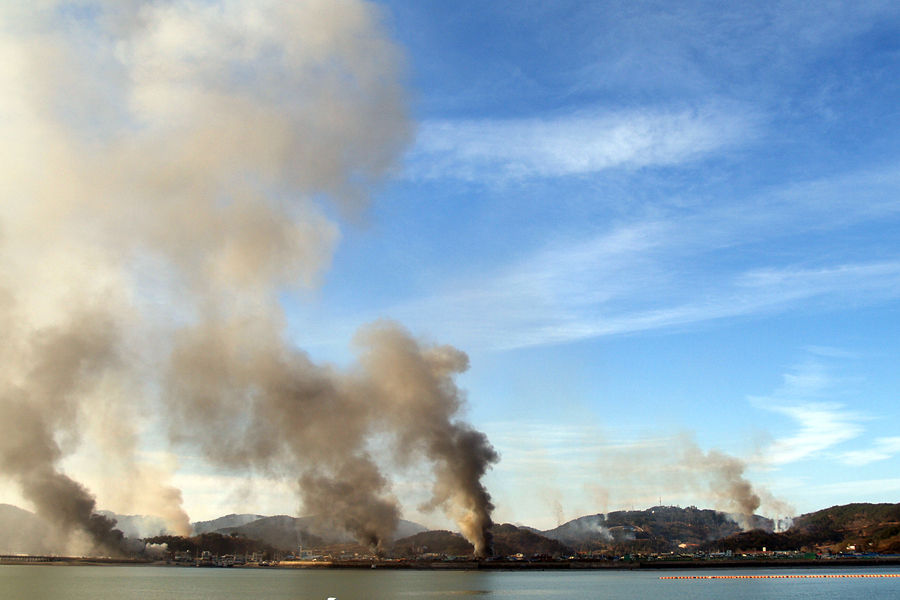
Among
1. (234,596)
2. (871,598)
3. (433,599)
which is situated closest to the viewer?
(871,598)

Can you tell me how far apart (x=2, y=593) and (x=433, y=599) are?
90116 mm

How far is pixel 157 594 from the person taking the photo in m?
147

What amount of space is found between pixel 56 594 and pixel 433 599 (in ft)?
259

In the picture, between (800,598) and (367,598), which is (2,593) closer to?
(367,598)

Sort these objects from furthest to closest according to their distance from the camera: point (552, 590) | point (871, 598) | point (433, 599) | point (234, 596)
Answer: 1. point (552, 590)
2. point (234, 596)
3. point (433, 599)
4. point (871, 598)

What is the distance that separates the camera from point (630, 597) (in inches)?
5256

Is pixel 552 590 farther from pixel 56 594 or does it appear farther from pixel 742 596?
pixel 56 594

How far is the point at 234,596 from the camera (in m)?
142

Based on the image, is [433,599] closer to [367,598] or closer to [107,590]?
[367,598]

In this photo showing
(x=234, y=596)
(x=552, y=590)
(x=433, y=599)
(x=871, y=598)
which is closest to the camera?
(x=871, y=598)


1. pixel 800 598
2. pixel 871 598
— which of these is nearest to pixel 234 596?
pixel 800 598

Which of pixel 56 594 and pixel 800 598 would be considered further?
pixel 56 594

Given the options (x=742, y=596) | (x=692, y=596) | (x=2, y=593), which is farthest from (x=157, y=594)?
(x=742, y=596)

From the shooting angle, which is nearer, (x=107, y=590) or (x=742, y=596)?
(x=742, y=596)
